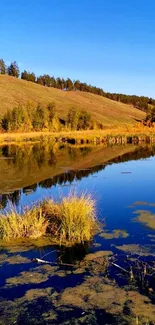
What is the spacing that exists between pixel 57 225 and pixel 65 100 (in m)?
93.3

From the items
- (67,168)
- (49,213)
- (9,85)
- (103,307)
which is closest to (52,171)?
(67,168)

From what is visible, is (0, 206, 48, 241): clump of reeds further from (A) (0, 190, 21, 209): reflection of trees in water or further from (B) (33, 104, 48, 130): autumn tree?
(B) (33, 104, 48, 130): autumn tree

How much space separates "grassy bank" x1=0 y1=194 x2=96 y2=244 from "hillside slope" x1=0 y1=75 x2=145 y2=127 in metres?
70.4

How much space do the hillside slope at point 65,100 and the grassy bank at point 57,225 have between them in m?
70.4

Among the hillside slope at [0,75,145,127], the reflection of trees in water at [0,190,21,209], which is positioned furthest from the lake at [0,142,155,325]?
the hillside slope at [0,75,145,127]

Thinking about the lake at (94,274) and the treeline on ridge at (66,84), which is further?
the treeline on ridge at (66,84)

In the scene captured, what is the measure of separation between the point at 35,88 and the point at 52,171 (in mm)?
85288

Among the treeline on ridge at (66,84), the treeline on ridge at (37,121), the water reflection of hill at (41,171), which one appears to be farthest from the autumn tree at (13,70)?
the water reflection of hill at (41,171)

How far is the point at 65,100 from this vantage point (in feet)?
331

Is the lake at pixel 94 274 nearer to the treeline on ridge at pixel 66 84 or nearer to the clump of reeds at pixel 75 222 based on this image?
the clump of reeds at pixel 75 222

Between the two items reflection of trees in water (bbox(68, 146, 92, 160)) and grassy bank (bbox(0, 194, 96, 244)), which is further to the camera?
reflection of trees in water (bbox(68, 146, 92, 160))

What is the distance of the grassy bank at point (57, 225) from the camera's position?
8953 mm

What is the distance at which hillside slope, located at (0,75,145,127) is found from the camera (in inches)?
3477

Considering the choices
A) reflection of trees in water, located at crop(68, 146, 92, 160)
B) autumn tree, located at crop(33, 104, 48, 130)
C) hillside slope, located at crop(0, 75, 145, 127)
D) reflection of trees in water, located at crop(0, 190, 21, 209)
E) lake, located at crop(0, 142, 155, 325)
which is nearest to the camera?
lake, located at crop(0, 142, 155, 325)
